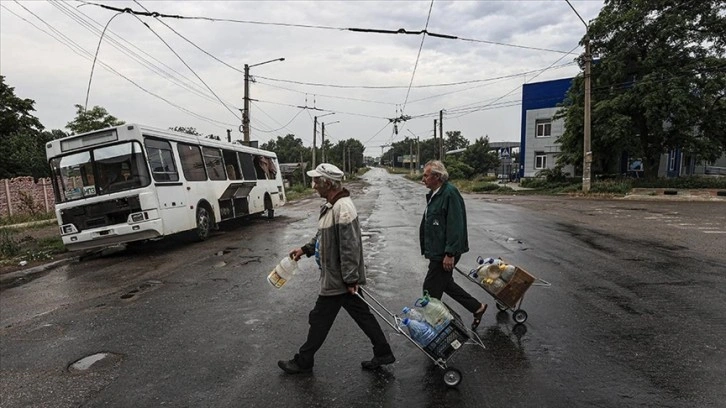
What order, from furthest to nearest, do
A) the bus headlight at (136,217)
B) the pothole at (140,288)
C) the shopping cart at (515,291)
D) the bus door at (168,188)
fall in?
the bus door at (168,188), the bus headlight at (136,217), the pothole at (140,288), the shopping cart at (515,291)

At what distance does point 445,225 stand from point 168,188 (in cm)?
793

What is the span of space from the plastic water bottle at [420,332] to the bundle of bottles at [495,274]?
138cm

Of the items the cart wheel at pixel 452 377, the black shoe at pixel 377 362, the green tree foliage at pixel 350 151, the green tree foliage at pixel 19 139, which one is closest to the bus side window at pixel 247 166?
the black shoe at pixel 377 362

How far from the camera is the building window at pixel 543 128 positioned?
36.6m

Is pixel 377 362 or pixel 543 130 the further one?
pixel 543 130

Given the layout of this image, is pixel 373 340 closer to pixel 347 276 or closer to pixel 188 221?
pixel 347 276

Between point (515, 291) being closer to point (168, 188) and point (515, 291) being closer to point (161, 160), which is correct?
point (168, 188)

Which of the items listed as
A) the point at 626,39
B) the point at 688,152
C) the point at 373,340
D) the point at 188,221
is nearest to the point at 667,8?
the point at 626,39

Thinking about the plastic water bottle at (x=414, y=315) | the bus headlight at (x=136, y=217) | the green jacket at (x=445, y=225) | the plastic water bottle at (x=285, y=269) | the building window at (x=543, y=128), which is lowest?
the plastic water bottle at (x=414, y=315)

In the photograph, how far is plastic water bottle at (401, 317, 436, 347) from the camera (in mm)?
3566

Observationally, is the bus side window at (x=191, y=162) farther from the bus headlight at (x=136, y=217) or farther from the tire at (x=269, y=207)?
the tire at (x=269, y=207)

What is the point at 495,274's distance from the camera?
Result: 4.71 m

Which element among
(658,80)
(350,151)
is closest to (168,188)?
(658,80)

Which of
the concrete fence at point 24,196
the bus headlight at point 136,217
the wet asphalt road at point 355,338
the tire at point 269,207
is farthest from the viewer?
the concrete fence at point 24,196
